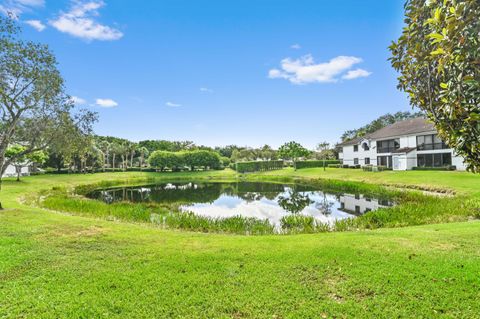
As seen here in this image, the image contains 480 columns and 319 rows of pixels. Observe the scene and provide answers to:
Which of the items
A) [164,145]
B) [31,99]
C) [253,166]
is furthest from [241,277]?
[164,145]

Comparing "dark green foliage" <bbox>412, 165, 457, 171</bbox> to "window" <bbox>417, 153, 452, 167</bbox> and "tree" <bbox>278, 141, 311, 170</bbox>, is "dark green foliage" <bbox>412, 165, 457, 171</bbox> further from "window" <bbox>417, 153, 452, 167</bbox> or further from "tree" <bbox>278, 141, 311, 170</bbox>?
"tree" <bbox>278, 141, 311, 170</bbox>

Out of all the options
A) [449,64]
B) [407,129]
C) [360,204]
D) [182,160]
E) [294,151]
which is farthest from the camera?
[182,160]

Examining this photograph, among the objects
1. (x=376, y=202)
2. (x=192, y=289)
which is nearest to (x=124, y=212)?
(x=192, y=289)

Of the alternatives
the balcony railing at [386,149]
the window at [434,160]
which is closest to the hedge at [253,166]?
the balcony railing at [386,149]

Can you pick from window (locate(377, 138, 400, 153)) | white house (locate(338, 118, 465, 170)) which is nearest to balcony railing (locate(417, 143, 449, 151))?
white house (locate(338, 118, 465, 170))

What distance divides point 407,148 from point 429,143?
9.47 feet

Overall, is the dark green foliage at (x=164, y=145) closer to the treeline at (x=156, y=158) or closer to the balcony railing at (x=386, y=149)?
the treeline at (x=156, y=158)

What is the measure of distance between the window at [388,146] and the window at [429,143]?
4447 mm

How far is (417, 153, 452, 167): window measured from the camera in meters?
34.3

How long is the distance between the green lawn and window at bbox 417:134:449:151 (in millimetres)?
33144

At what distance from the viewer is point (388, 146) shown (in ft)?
144

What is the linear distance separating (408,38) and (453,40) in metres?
1.15

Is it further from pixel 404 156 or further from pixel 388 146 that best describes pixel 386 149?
pixel 404 156

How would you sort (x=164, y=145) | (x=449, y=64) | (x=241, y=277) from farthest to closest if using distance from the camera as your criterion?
1. (x=164, y=145)
2. (x=241, y=277)
3. (x=449, y=64)
